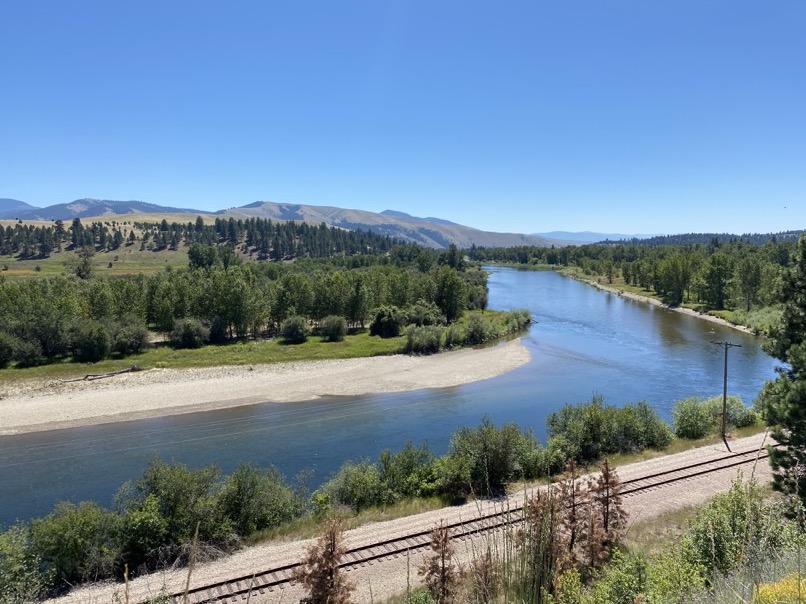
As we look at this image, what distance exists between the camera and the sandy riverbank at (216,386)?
4362cm

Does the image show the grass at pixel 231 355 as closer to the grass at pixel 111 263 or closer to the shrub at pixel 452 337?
the shrub at pixel 452 337

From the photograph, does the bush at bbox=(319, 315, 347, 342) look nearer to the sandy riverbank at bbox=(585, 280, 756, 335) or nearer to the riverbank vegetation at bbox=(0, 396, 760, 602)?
the riverbank vegetation at bbox=(0, 396, 760, 602)

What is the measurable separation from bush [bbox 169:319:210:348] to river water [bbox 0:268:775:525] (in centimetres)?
2473

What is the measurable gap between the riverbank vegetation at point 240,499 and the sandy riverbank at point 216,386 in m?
21.1

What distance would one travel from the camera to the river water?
3247 centimetres

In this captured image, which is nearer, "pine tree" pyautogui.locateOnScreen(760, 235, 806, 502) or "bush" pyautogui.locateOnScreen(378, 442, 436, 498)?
"pine tree" pyautogui.locateOnScreen(760, 235, 806, 502)

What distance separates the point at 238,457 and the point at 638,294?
397ft

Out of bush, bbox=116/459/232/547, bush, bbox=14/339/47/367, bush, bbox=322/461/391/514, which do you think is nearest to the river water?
bush, bbox=322/461/391/514

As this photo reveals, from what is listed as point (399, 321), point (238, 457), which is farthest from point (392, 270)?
point (238, 457)

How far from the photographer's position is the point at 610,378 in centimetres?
5466

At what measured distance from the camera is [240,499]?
22672mm

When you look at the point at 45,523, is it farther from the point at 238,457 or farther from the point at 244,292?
the point at 244,292

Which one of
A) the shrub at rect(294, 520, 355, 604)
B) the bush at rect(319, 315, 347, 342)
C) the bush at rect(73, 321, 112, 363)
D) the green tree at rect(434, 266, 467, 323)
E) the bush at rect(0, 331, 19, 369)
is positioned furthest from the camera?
the green tree at rect(434, 266, 467, 323)

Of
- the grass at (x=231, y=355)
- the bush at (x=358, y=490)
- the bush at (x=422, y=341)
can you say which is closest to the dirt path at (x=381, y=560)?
the bush at (x=358, y=490)
